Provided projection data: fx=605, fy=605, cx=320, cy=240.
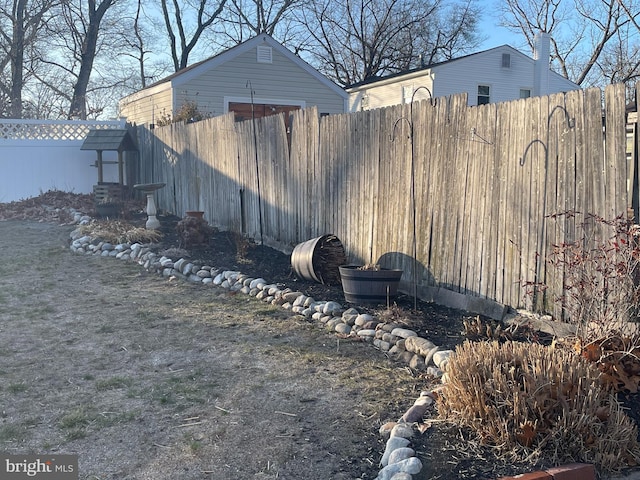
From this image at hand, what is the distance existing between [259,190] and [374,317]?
3823 millimetres

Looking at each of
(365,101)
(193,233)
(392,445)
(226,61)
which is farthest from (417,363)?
(365,101)

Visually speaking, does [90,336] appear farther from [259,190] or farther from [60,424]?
[259,190]

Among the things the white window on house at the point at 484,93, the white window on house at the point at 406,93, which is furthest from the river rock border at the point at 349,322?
the white window on house at the point at 484,93

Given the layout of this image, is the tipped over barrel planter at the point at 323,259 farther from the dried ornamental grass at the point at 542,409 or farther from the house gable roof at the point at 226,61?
the house gable roof at the point at 226,61

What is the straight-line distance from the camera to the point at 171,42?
30094 mm

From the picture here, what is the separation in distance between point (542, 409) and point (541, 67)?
766 inches

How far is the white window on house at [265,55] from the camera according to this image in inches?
629

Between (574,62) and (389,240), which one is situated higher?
(574,62)

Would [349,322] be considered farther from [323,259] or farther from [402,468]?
[402,468]

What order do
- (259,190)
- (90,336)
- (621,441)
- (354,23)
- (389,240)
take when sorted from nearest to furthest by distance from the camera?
(621,441) → (90,336) → (389,240) → (259,190) → (354,23)

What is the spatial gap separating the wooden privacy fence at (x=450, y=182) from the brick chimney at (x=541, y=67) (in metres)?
14.7

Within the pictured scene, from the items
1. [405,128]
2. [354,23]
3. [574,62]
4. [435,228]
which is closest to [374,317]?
[435,228]

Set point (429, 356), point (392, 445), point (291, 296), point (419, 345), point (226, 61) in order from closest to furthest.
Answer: point (392, 445)
point (429, 356)
point (419, 345)
point (291, 296)
point (226, 61)

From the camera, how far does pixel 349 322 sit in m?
5.01
